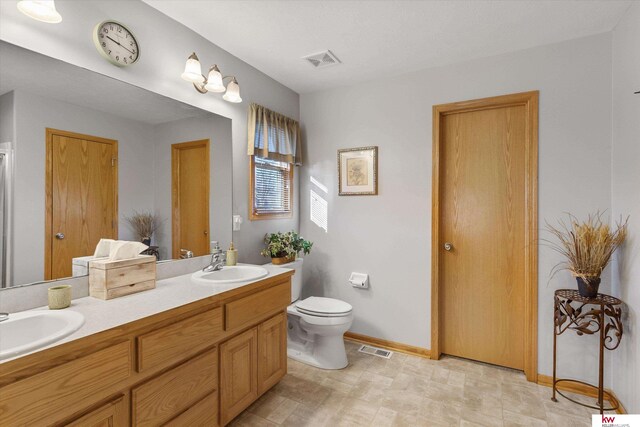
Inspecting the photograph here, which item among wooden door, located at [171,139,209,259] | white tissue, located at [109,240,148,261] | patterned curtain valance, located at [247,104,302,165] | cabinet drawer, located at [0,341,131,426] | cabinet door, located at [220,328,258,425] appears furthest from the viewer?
patterned curtain valance, located at [247,104,302,165]

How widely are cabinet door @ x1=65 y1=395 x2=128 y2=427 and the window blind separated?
1.67 meters

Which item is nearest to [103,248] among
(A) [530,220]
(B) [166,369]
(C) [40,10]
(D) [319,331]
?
(B) [166,369]

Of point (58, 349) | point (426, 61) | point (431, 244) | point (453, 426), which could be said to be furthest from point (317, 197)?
point (58, 349)

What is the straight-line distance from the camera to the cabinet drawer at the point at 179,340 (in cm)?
129

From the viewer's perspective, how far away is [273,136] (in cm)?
280

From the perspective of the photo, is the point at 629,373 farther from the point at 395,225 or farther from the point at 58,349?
the point at 58,349

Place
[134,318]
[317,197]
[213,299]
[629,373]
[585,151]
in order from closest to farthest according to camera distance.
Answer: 1. [134,318]
2. [213,299]
3. [629,373]
4. [585,151]
5. [317,197]

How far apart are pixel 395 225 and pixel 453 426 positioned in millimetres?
1509

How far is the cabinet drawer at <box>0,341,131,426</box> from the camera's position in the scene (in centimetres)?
93

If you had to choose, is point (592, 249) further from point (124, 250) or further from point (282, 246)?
point (124, 250)

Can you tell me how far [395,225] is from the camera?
2.82 metres

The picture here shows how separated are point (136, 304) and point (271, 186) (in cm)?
166

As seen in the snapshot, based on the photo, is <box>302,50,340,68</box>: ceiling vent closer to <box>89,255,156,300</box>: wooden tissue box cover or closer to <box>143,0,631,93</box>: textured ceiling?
<box>143,0,631,93</box>: textured ceiling
